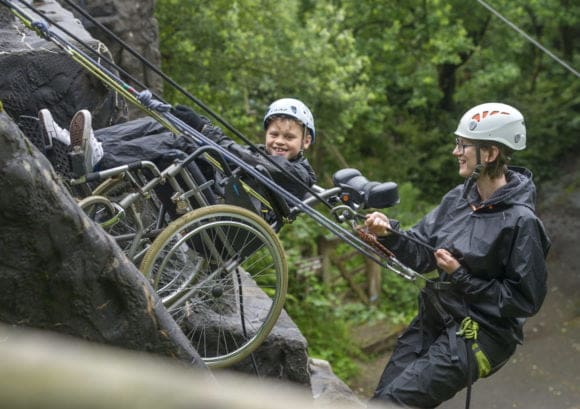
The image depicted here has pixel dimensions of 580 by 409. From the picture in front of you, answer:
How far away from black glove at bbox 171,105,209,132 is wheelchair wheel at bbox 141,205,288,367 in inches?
25.2

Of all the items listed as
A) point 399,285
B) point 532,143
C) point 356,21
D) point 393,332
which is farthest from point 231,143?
point 532,143

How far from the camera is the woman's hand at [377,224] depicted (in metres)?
4.00

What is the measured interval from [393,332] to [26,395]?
1161 centimetres

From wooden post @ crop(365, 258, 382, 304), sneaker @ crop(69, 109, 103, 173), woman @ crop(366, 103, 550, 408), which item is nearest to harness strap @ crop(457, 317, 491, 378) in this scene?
woman @ crop(366, 103, 550, 408)

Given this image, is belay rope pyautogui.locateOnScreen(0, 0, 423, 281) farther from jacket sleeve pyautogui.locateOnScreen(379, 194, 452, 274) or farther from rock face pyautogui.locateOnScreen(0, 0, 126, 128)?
rock face pyautogui.locateOnScreen(0, 0, 126, 128)

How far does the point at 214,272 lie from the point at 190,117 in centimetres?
81

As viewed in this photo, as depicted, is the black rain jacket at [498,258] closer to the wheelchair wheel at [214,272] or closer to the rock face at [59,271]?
the wheelchair wheel at [214,272]

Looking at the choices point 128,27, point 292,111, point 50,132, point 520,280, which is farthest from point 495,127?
point 128,27

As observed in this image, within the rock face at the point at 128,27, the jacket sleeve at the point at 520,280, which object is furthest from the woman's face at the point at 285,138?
the rock face at the point at 128,27

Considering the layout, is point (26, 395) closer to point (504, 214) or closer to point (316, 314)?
point (504, 214)

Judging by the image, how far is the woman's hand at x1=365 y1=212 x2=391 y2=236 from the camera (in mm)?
4004

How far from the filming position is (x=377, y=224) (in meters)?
4.00

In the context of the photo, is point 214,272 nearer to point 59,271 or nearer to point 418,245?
point 418,245

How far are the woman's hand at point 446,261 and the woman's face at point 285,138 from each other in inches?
45.8
